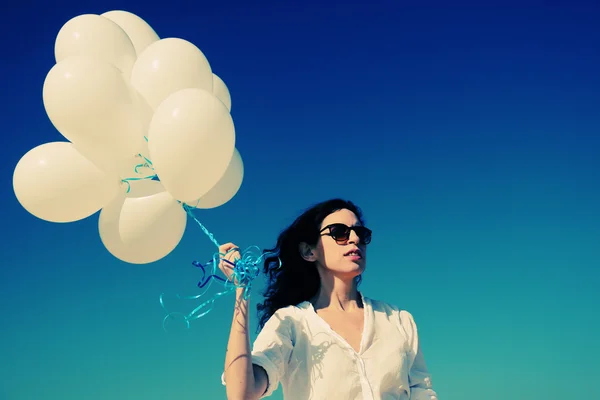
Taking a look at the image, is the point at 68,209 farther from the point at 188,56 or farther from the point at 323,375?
the point at 323,375

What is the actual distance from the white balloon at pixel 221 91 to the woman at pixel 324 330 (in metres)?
1.16

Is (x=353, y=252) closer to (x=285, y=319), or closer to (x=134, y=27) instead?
(x=285, y=319)

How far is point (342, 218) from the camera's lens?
4.98 m

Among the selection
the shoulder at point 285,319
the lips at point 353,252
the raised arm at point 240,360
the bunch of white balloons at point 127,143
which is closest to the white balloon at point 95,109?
the bunch of white balloons at point 127,143

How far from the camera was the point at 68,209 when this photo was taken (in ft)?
14.1

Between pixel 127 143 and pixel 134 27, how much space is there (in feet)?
4.51

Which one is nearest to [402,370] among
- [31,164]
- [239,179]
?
[239,179]

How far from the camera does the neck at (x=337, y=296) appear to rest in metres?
4.79

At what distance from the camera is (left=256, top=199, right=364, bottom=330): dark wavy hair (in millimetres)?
5039

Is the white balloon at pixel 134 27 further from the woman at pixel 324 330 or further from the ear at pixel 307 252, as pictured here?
the ear at pixel 307 252

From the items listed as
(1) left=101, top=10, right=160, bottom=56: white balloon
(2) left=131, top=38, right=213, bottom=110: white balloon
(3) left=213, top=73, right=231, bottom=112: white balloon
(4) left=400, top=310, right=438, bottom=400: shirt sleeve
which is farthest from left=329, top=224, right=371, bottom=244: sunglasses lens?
(1) left=101, top=10, right=160, bottom=56: white balloon

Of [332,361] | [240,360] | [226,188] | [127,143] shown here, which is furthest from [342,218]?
[127,143]

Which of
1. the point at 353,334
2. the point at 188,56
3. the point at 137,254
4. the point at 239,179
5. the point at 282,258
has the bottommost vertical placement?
the point at 353,334

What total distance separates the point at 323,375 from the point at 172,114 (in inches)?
79.4
